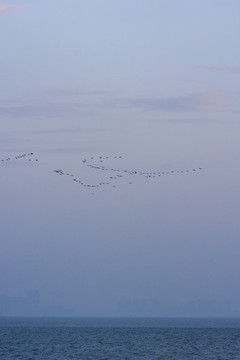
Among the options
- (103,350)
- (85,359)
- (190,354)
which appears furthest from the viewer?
(103,350)

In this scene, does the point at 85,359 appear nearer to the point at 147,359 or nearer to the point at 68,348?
the point at 147,359

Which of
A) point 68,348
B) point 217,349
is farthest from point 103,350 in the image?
point 217,349

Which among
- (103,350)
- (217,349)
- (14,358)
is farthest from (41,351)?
(217,349)

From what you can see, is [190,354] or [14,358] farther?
[190,354]

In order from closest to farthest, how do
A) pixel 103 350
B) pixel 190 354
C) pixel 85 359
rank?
1. pixel 85 359
2. pixel 190 354
3. pixel 103 350

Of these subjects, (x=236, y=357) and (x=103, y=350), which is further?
(x=103, y=350)

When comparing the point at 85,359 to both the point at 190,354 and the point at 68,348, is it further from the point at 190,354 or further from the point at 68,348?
the point at 68,348

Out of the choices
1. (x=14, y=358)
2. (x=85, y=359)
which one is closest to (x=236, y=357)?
(x=85, y=359)

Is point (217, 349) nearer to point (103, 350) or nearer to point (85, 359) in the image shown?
point (103, 350)
